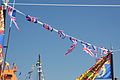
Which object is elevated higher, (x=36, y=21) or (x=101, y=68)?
(x=36, y=21)

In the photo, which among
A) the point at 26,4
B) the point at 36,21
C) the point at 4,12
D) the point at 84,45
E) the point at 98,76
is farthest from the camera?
the point at 84,45

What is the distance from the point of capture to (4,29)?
13359mm

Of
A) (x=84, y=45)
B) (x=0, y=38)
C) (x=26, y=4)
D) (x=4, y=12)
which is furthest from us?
(x=84, y=45)

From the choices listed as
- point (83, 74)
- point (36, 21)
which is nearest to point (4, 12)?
point (36, 21)

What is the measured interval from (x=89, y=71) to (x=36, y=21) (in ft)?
14.2

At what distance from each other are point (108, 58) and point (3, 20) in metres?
8.12

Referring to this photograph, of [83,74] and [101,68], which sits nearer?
[83,74]

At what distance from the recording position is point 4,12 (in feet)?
45.9

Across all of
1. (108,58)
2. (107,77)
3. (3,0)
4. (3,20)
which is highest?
(3,0)

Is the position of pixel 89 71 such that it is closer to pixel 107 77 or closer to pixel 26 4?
pixel 107 77

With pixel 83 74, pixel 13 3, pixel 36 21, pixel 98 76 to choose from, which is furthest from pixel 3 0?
pixel 98 76

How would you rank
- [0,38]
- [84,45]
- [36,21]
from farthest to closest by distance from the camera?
[84,45] < [36,21] < [0,38]

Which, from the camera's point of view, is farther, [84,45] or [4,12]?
[84,45]

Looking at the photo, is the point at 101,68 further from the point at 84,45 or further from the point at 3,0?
the point at 3,0
